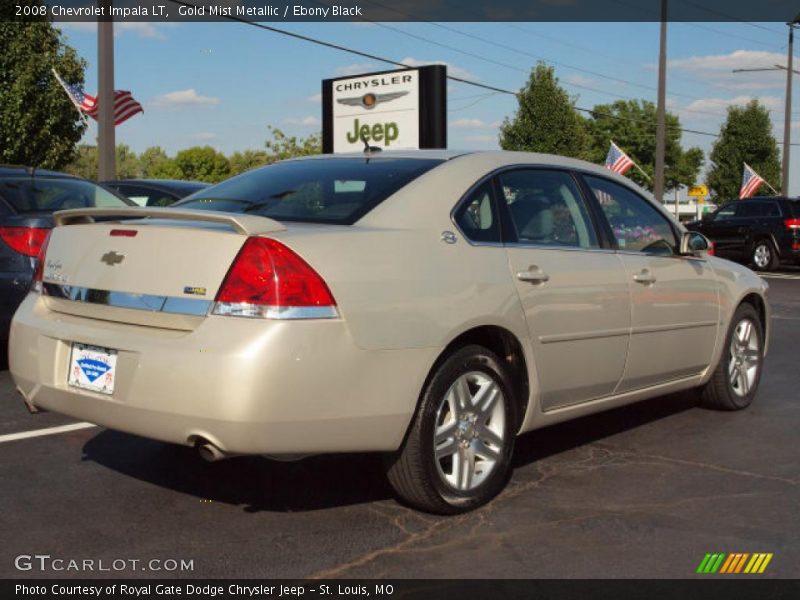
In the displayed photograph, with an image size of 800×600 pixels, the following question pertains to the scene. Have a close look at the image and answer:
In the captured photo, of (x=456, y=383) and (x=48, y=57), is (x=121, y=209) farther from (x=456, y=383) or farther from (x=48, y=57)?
(x=48, y=57)

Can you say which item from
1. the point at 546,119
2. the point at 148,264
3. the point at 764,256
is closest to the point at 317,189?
the point at 148,264

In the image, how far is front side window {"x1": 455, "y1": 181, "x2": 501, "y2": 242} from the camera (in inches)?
162

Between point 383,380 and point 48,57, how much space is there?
23.8m

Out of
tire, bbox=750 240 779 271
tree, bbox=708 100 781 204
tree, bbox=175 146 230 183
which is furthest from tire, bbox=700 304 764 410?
tree, bbox=175 146 230 183

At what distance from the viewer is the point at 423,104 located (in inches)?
544

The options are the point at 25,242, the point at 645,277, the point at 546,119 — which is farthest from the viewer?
the point at 546,119

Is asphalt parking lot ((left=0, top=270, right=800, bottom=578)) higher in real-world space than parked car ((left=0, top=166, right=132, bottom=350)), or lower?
lower

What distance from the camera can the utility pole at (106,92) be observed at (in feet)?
55.2

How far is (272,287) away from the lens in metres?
3.36

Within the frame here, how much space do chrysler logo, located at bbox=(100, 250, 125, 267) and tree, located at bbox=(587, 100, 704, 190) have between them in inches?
3142

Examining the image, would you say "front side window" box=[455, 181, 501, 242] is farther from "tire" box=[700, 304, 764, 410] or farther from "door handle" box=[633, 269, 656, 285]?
"tire" box=[700, 304, 764, 410]

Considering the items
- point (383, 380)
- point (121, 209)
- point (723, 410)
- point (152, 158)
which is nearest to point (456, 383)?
point (383, 380)

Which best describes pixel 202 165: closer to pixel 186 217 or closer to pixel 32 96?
pixel 32 96

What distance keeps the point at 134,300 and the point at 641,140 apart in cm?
8346
